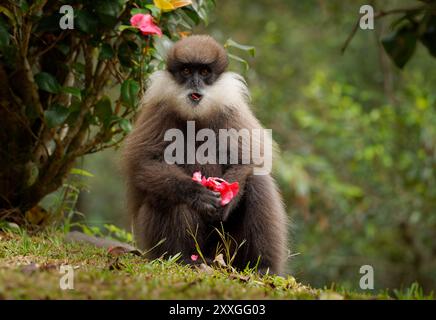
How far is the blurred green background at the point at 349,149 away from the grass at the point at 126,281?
184 inches

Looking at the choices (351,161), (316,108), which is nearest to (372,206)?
(351,161)

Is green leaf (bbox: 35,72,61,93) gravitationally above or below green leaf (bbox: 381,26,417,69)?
above

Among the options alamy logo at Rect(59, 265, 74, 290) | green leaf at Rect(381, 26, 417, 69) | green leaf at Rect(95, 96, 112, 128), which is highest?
green leaf at Rect(381, 26, 417, 69)

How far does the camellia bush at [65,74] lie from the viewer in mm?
6121

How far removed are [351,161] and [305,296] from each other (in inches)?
322

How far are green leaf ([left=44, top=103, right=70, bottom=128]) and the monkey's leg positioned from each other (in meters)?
1.85

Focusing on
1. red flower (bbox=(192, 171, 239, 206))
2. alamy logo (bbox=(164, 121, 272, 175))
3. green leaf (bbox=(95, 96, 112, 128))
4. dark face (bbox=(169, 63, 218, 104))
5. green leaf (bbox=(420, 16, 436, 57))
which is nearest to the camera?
green leaf (bbox=(420, 16, 436, 57))

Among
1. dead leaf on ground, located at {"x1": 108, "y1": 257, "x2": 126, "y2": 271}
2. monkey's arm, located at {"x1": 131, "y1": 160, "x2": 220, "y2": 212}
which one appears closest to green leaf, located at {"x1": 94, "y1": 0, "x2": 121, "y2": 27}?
monkey's arm, located at {"x1": 131, "y1": 160, "x2": 220, "y2": 212}

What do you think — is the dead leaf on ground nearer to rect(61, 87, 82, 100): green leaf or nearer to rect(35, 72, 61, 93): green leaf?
rect(61, 87, 82, 100): green leaf

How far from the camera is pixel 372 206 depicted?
11.6 metres

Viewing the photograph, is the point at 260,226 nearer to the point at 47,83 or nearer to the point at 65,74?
the point at 47,83

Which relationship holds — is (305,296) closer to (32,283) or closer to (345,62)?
(32,283)

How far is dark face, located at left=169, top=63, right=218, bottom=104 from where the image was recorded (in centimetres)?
609

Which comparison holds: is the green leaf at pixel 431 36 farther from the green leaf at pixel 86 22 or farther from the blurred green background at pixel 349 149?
the blurred green background at pixel 349 149
